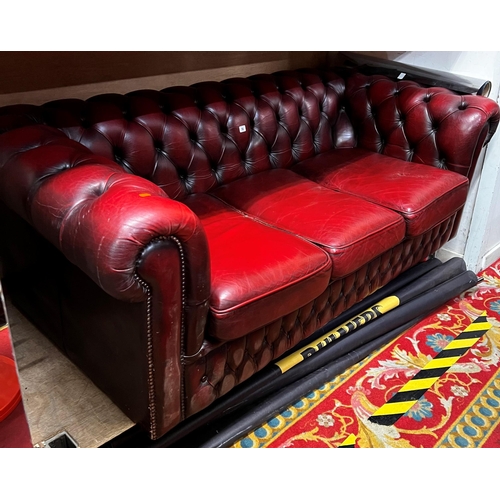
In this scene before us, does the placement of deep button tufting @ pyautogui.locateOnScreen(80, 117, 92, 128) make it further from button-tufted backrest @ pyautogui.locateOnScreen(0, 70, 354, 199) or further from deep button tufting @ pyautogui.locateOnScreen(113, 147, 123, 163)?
deep button tufting @ pyautogui.locateOnScreen(113, 147, 123, 163)

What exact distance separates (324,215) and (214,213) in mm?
396

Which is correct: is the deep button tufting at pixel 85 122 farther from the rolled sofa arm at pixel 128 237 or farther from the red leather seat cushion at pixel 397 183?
the red leather seat cushion at pixel 397 183

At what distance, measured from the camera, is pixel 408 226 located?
208cm

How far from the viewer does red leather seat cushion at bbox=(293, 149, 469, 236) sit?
2111 millimetres

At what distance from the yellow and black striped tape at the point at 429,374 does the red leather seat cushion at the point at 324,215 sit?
48 cm

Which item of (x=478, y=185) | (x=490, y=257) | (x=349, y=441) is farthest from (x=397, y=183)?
(x=349, y=441)

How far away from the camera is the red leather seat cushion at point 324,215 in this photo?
1842mm

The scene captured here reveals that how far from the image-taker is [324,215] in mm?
1954

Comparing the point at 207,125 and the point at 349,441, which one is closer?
the point at 349,441

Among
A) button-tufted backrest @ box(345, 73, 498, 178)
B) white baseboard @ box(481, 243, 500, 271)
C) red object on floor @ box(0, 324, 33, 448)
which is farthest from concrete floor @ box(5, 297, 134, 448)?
white baseboard @ box(481, 243, 500, 271)

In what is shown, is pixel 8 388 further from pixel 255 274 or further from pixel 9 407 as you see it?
pixel 255 274
